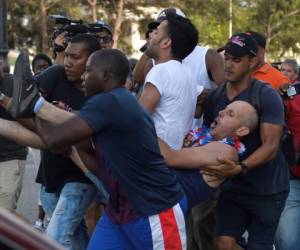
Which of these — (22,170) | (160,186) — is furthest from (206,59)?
(160,186)

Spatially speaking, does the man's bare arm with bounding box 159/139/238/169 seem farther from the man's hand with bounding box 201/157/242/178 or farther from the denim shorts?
the denim shorts

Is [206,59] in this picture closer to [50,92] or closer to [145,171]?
[50,92]

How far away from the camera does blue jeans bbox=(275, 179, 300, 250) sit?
5.94 metres

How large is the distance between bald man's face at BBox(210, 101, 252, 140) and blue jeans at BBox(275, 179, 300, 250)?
115 centimetres

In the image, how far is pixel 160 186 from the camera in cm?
416

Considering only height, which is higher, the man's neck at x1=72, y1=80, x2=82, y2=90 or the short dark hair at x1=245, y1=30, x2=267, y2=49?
the short dark hair at x1=245, y1=30, x2=267, y2=49

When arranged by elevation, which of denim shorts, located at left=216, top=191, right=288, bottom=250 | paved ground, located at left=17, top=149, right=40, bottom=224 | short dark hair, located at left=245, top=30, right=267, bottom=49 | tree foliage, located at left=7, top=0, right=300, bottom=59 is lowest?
tree foliage, located at left=7, top=0, right=300, bottom=59

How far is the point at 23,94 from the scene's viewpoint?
3814 mm

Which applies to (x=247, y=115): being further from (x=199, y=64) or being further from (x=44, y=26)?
(x=44, y=26)

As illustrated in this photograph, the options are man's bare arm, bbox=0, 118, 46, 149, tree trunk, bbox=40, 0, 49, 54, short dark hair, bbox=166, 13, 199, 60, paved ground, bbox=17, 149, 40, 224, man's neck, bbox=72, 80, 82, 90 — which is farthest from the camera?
tree trunk, bbox=40, 0, 49, 54

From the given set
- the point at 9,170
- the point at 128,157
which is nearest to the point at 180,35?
the point at 128,157

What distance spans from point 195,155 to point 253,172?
833 mm

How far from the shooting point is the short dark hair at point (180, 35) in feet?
17.4

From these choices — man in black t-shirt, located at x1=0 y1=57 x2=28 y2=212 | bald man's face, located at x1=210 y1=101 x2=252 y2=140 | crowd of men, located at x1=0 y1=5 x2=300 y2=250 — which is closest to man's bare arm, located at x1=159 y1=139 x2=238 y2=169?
crowd of men, located at x1=0 y1=5 x2=300 y2=250
